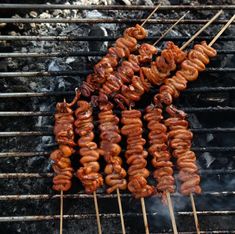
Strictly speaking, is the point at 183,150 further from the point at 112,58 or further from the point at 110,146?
the point at 112,58

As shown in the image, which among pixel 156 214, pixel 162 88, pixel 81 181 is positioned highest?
pixel 162 88

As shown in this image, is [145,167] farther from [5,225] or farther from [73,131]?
[5,225]

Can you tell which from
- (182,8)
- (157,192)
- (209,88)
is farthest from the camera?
(182,8)

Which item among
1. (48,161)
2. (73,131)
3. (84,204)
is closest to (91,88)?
(73,131)

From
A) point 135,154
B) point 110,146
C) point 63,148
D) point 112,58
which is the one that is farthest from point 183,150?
point 112,58

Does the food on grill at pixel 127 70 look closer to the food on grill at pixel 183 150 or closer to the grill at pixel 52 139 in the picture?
the grill at pixel 52 139

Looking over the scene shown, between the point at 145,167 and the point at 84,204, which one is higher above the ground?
the point at 145,167

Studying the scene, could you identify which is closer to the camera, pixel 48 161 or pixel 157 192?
pixel 157 192

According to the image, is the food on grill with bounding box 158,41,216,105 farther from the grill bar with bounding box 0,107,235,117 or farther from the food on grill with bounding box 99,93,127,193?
the food on grill with bounding box 99,93,127,193
